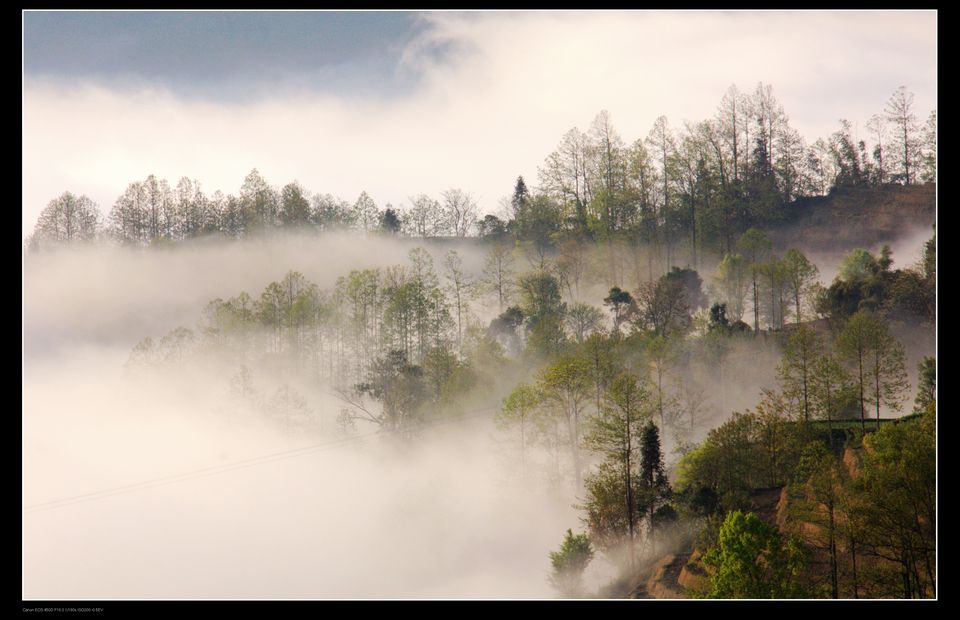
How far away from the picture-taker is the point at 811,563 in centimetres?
2047

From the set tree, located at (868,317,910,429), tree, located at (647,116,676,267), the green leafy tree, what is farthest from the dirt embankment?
the green leafy tree

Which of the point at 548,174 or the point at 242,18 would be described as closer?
the point at 242,18

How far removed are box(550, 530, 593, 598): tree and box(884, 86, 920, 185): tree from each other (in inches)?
775

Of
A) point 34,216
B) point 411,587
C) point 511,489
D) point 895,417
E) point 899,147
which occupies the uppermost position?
point 899,147

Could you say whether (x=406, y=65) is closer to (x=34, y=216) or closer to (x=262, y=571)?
(x=262, y=571)

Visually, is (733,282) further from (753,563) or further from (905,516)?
(753,563)

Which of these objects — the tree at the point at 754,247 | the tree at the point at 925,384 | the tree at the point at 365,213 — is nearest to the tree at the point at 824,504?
the tree at the point at 925,384

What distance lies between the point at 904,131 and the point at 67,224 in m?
44.1

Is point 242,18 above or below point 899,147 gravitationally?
above

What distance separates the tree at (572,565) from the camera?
2381 cm

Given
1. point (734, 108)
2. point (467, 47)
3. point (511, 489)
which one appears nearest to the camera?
point (467, 47)

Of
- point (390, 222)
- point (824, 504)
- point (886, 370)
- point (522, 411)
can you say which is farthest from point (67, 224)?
point (886, 370)

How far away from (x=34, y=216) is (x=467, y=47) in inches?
1029
